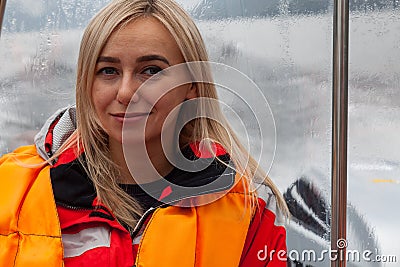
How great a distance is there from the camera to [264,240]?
81 centimetres

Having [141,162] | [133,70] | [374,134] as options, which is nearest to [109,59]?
[133,70]

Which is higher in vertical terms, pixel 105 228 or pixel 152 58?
pixel 152 58

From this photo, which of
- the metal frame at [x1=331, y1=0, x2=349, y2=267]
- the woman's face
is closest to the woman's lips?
the woman's face

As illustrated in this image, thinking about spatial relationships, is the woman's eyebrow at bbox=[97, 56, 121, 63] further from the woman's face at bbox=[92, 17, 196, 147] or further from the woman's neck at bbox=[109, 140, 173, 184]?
the woman's neck at bbox=[109, 140, 173, 184]

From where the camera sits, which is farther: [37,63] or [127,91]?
[37,63]

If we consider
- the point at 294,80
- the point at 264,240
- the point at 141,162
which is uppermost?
the point at 294,80

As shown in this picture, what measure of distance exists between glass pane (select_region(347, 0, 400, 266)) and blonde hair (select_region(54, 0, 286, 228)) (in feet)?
0.59

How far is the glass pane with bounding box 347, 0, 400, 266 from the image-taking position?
891 millimetres

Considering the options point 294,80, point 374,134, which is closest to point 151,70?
point 294,80

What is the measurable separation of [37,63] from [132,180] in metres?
0.25

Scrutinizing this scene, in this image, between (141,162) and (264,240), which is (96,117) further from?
(264,240)

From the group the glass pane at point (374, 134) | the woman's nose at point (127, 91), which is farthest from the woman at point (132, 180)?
the glass pane at point (374, 134)

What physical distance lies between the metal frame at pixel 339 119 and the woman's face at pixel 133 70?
221mm

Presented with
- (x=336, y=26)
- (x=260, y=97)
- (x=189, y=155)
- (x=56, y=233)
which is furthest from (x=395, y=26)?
(x=56, y=233)
